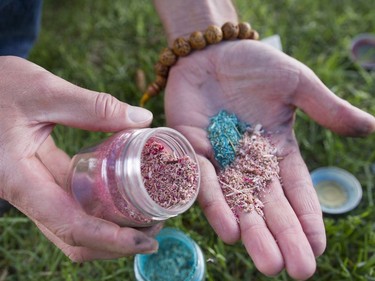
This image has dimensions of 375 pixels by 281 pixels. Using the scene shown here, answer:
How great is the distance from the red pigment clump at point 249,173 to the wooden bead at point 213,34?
544 mm

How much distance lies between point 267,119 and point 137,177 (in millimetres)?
890

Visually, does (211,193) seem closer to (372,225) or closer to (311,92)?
(311,92)

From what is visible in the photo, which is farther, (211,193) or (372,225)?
(372,225)

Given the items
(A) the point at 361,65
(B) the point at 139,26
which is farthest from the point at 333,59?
(B) the point at 139,26

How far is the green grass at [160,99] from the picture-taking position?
2.31 meters

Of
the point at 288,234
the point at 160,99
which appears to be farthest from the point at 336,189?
the point at 160,99

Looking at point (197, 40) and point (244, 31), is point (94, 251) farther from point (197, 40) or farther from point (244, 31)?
point (244, 31)

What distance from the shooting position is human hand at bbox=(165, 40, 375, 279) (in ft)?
5.89

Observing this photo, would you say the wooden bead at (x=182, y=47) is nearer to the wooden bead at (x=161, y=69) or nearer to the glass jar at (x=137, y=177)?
the wooden bead at (x=161, y=69)

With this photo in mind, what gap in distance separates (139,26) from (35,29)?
2.79 ft

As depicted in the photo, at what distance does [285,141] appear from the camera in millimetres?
2189

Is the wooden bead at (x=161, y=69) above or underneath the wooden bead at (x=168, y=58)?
underneath

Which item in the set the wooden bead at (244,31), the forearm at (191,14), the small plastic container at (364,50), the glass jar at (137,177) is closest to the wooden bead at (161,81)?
the forearm at (191,14)

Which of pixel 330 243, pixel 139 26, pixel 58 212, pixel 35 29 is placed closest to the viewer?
pixel 58 212
